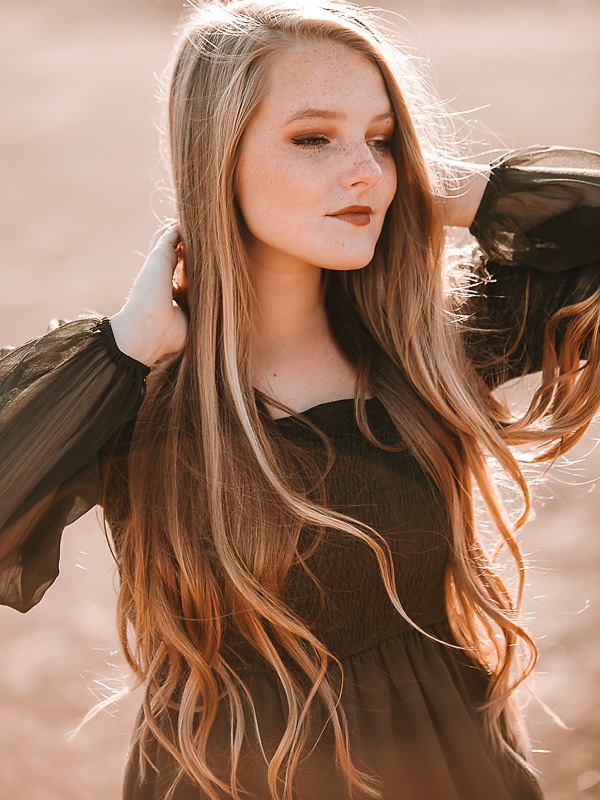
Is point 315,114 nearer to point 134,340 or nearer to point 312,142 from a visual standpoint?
point 312,142

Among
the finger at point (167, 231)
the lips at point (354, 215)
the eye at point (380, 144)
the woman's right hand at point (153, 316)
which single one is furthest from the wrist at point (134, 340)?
the eye at point (380, 144)

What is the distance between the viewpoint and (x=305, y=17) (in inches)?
65.4

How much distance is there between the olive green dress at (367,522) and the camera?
156cm

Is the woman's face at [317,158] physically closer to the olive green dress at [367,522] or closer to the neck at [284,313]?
the neck at [284,313]

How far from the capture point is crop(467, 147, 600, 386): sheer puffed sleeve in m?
1.81

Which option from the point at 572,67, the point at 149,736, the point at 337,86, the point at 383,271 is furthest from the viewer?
the point at 572,67

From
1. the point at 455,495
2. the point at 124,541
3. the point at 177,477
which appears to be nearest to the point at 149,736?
the point at 124,541

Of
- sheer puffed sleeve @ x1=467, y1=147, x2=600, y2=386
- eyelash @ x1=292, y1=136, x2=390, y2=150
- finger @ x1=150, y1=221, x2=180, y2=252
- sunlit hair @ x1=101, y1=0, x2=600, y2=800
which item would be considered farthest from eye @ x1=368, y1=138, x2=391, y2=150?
finger @ x1=150, y1=221, x2=180, y2=252

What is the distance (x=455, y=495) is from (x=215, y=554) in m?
0.42

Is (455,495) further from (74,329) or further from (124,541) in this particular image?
(74,329)

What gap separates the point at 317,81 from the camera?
1.62m

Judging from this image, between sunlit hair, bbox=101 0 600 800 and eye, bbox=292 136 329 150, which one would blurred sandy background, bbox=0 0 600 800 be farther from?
eye, bbox=292 136 329 150

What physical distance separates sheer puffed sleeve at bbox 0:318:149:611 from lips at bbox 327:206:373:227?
407 millimetres

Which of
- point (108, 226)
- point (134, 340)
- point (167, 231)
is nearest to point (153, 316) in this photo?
point (134, 340)
